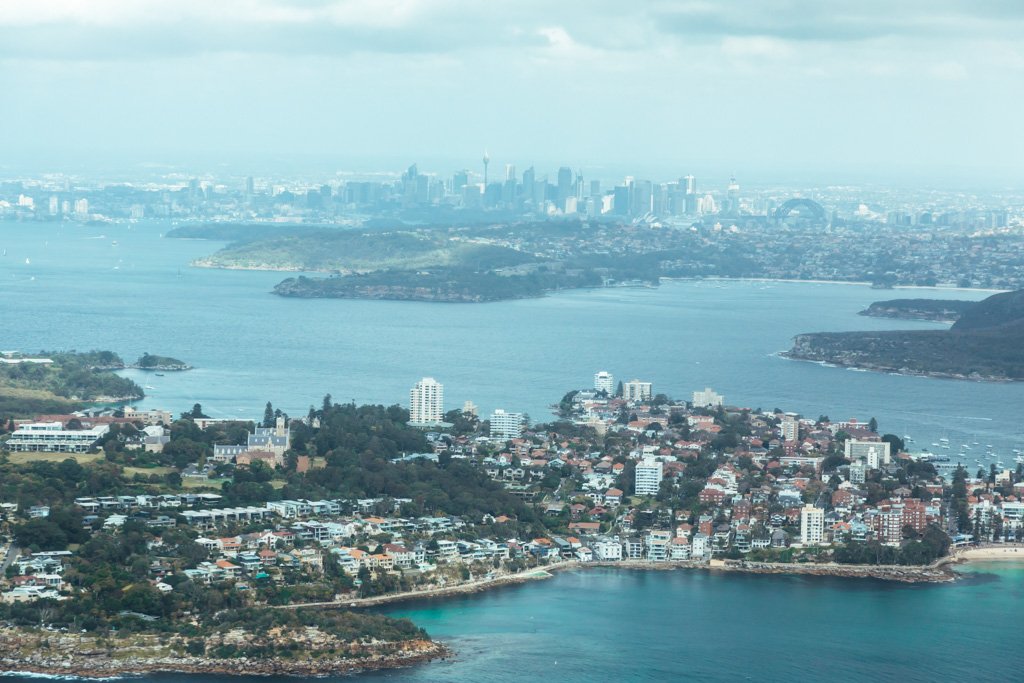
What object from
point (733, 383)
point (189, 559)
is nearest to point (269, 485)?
point (189, 559)

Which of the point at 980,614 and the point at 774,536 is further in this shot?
the point at 774,536

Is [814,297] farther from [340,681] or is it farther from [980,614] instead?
[340,681]

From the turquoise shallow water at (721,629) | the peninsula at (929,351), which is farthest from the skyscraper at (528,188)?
the turquoise shallow water at (721,629)

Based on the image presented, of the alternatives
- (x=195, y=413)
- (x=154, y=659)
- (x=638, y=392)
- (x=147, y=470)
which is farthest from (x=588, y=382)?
(x=154, y=659)

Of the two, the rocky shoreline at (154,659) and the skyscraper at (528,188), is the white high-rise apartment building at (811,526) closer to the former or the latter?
the rocky shoreline at (154,659)

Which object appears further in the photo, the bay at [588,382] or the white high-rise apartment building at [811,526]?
the white high-rise apartment building at [811,526]

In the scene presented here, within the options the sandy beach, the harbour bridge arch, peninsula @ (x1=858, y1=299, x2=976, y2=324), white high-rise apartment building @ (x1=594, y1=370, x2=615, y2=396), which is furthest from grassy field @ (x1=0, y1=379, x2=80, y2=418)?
the harbour bridge arch
